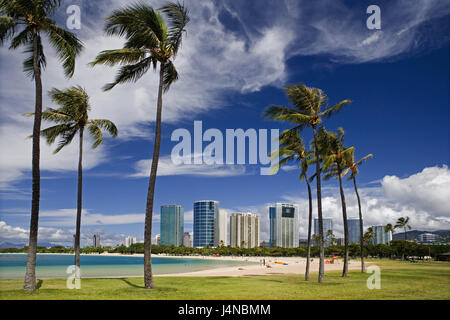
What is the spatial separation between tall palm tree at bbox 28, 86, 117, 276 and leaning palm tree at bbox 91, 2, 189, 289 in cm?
450

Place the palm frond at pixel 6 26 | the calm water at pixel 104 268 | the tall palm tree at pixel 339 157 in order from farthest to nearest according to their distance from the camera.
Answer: the calm water at pixel 104 268, the tall palm tree at pixel 339 157, the palm frond at pixel 6 26

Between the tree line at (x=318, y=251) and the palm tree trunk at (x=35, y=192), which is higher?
the palm tree trunk at (x=35, y=192)

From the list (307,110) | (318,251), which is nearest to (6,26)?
(307,110)

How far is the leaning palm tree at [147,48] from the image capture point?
52.7ft

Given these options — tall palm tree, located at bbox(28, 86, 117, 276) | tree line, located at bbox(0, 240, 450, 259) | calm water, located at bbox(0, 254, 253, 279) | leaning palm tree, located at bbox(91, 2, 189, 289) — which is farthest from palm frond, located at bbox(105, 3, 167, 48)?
tree line, located at bbox(0, 240, 450, 259)

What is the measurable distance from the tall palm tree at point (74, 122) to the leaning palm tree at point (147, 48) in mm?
4498

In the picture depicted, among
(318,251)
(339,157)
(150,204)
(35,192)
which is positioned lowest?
(318,251)

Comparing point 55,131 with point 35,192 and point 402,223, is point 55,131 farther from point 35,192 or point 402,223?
point 402,223

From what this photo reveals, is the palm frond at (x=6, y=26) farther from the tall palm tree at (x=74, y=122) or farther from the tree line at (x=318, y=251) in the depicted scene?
the tree line at (x=318, y=251)

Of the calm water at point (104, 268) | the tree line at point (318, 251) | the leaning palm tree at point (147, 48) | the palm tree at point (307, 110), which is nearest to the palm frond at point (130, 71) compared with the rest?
the leaning palm tree at point (147, 48)

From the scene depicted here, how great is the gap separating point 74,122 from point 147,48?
25.9 feet

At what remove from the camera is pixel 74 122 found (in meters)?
22.2

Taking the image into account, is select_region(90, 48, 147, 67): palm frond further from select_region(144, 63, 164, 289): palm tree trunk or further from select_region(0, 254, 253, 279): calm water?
select_region(0, 254, 253, 279): calm water
